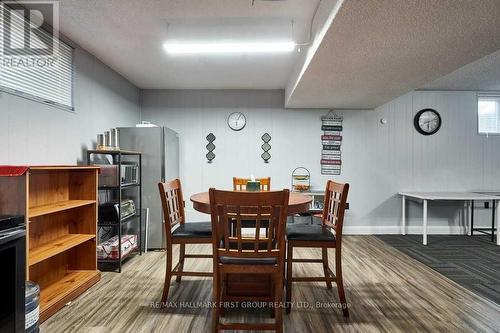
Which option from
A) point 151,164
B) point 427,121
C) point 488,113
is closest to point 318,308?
point 151,164

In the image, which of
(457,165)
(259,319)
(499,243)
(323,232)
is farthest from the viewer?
(457,165)

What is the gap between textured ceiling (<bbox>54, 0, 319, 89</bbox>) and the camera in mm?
2189

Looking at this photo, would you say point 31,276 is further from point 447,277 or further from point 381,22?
point 447,277

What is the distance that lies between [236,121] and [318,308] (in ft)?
10.5

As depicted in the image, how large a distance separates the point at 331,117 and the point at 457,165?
2321mm

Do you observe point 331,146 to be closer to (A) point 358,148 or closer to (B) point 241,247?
(A) point 358,148

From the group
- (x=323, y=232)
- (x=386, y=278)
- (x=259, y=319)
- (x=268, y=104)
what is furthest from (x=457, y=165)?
(x=259, y=319)

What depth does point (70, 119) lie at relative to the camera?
9.15 ft

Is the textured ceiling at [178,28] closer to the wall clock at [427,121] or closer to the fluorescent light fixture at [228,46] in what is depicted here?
the fluorescent light fixture at [228,46]

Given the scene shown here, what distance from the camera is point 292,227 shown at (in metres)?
2.27

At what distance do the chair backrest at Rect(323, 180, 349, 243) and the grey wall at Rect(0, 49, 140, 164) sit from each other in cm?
258

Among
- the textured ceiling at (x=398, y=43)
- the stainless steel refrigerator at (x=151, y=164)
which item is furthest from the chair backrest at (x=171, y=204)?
the textured ceiling at (x=398, y=43)

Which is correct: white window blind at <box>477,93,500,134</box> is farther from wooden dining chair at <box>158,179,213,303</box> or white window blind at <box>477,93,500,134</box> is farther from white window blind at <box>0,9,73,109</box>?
white window blind at <box>0,9,73,109</box>

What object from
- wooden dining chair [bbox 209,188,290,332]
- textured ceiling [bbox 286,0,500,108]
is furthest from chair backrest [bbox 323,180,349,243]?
textured ceiling [bbox 286,0,500,108]
